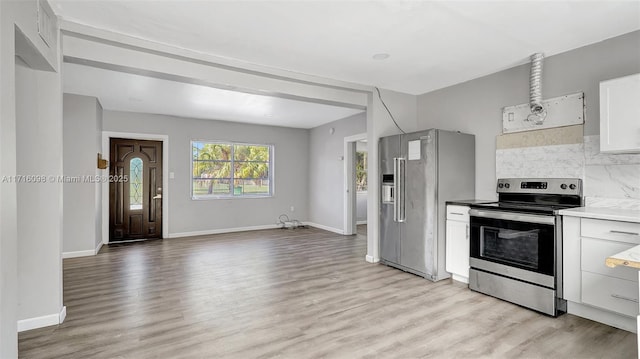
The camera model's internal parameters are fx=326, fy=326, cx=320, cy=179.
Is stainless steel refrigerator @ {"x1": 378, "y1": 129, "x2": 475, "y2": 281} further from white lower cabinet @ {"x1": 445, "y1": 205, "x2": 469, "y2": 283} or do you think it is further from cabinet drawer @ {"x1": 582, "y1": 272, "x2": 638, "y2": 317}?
cabinet drawer @ {"x1": 582, "y1": 272, "x2": 638, "y2": 317}

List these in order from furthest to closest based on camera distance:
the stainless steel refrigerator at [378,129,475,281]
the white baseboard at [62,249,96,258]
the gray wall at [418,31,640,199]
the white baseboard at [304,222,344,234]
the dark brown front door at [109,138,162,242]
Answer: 1. the white baseboard at [304,222,344,234]
2. the dark brown front door at [109,138,162,242]
3. the white baseboard at [62,249,96,258]
4. the stainless steel refrigerator at [378,129,475,281]
5. the gray wall at [418,31,640,199]

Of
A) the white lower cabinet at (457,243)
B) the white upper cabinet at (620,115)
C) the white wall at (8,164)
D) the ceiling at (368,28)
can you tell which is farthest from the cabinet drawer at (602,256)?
the white wall at (8,164)

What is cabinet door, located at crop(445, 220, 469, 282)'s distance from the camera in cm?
354

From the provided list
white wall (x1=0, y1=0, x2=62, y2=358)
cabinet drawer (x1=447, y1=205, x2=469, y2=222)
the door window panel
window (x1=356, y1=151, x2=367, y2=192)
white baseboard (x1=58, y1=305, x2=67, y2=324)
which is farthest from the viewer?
window (x1=356, y1=151, x2=367, y2=192)

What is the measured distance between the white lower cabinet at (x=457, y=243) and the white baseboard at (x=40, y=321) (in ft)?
12.2

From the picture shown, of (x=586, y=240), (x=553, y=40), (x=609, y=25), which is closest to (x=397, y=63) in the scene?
(x=553, y=40)

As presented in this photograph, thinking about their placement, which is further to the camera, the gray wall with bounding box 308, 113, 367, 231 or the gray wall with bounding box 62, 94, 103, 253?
the gray wall with bounding box 308, 113, 367, 231

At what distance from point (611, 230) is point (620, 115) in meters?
0.91

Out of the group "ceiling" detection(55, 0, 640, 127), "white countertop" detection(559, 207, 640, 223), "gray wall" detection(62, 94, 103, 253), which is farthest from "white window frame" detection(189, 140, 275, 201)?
"white countertop" detection(559, 207, 640, 223)

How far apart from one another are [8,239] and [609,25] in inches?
173

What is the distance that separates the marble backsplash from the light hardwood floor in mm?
1103

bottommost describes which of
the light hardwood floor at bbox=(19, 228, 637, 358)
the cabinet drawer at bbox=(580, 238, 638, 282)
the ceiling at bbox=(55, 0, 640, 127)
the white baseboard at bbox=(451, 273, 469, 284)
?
the light hardwood floor at bbox=(19, 228, 637, 358)

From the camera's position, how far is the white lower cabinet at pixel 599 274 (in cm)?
237

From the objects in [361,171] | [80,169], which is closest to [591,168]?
[361,171]
